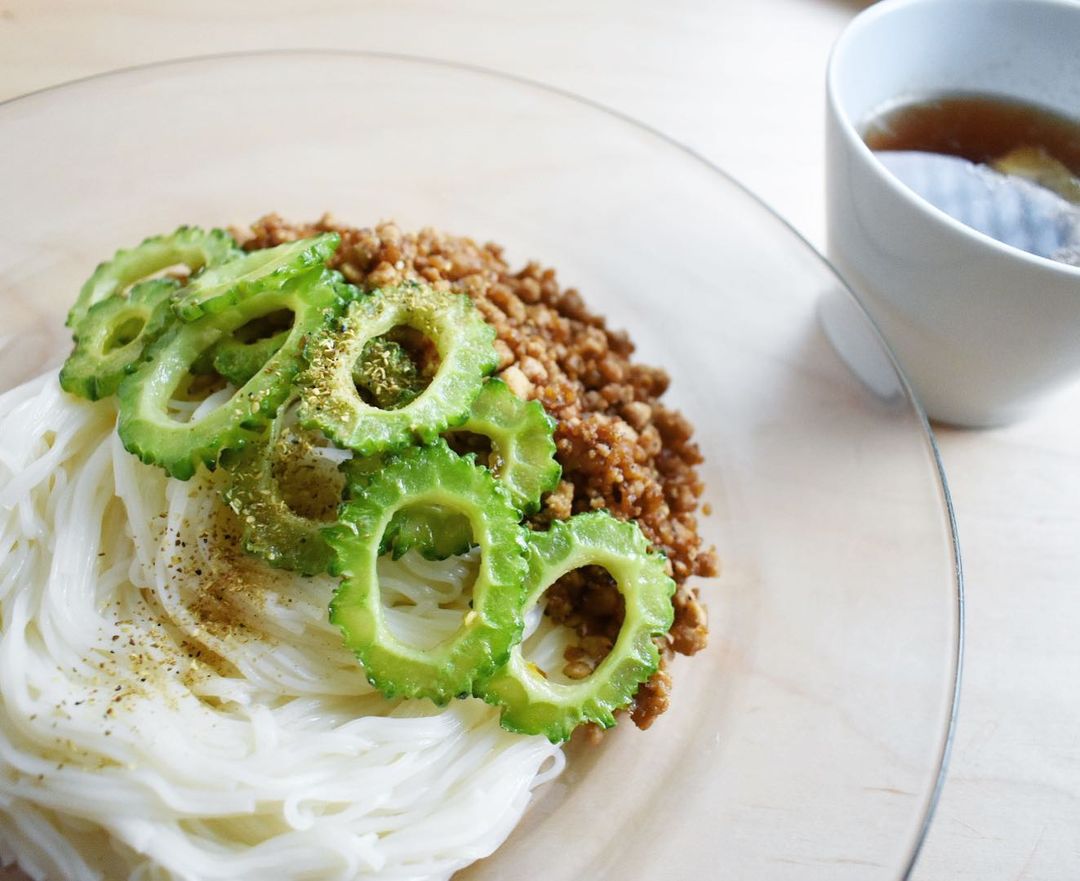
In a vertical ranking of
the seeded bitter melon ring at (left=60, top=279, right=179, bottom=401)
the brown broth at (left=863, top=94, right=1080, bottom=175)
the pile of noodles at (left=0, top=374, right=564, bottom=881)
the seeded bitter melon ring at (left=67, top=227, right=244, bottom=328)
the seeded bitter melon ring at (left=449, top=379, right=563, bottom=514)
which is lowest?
the pile of noodles at (left=0, top=374, right=564, bottom=881)

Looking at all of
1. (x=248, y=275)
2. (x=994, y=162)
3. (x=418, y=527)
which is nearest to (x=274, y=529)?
(x=418, y=527)

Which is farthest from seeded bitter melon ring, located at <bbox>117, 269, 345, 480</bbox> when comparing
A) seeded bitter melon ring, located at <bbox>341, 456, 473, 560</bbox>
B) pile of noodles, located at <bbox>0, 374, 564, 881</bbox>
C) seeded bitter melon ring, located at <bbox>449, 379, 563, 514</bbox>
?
seeded bitter melon ring, located at <bbox>449, 379, 563, 514</bbox>

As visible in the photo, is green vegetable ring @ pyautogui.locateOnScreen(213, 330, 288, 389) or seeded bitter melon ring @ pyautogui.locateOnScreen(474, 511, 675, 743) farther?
green vegetable ring @ pyautogui.locateOnScreen(213, 330, 288, 389)

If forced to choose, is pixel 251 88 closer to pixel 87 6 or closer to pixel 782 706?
pixel 87 6

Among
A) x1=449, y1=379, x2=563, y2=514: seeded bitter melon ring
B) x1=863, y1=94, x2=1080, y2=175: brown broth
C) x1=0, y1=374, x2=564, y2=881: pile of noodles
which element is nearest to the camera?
x1=0, y1=374, x2=564, y2=881: pile of noodles

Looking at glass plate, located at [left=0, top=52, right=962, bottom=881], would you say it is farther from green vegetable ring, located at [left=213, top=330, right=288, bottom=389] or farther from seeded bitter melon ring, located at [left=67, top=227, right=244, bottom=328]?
green vegetable ring, located at [left=213, top=330, right=288, bottom=389]

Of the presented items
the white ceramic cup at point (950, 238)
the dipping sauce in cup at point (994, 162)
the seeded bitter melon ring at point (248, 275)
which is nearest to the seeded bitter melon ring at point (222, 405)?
the seeded bitter melon ring at point (248, 275)
